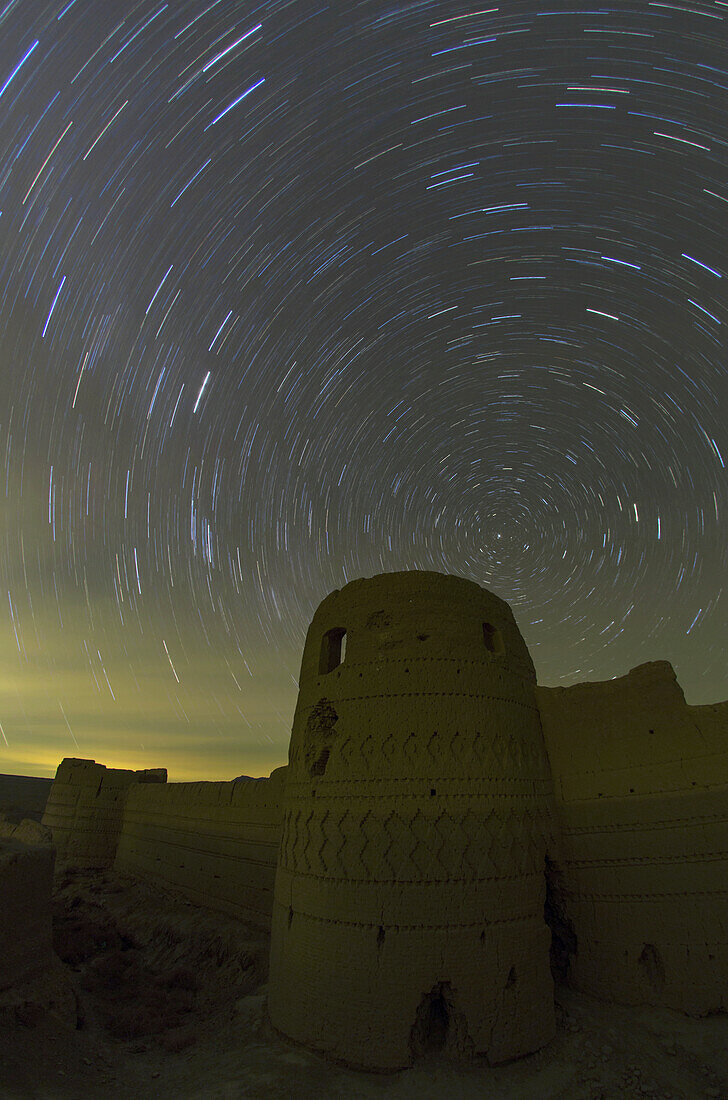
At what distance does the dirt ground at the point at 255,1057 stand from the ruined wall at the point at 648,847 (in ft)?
1.76

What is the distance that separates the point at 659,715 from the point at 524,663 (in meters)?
2.89

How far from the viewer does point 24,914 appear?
9.45 m

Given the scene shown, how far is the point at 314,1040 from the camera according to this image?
7.96 m

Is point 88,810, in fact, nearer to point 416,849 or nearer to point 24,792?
point 416,849

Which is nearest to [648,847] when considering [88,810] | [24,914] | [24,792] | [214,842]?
[24,914]

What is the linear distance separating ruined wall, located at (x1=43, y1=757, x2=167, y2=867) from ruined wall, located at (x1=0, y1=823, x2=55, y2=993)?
444 inches

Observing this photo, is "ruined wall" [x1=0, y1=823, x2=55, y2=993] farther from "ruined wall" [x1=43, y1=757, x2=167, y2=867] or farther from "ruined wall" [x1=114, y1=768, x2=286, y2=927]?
"ruined wall" [x1=43, y1=757, x2=167, y2=867]

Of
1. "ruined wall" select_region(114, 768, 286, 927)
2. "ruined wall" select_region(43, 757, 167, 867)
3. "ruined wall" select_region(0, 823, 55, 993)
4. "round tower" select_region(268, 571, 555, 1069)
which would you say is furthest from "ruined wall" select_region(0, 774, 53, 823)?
"round tower" select_region(268, 571, 555, 1069)

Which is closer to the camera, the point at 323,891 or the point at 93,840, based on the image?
the point at 323,891

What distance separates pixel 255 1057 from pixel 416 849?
3.74 meters

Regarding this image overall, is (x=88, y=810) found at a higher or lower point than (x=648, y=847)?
lower

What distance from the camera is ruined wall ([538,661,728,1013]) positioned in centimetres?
898

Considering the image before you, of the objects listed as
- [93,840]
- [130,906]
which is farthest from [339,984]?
[93,840]

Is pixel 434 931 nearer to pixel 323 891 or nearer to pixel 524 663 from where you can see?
pixel 323 891
